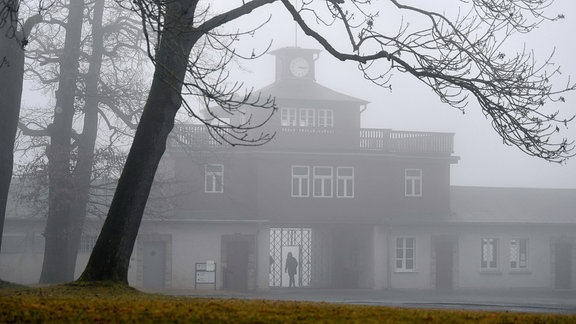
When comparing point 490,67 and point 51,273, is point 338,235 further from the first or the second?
point 490,67

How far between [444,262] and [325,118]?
33.8 feet

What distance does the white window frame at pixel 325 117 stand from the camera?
5672 centimetres

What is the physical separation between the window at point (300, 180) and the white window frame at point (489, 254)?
33.5ft

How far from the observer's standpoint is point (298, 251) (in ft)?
183

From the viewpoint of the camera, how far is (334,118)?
56688 mm

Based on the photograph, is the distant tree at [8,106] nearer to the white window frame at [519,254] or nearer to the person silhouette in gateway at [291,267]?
the person silhouette in gateway at [291,267]

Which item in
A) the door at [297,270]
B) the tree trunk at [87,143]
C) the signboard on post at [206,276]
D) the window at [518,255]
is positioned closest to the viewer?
the tree trunk at [87,143]

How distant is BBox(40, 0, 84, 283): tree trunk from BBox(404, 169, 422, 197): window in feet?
82.0

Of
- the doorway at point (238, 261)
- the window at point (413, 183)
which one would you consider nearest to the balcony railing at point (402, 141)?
the window at point (413, 183)

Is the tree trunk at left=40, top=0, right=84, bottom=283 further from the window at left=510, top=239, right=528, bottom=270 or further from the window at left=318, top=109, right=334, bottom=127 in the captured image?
the window at left=510, top=239, right=528, bottom=270

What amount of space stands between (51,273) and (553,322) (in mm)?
25207

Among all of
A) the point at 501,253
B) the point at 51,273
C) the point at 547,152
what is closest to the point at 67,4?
the point at 51,273

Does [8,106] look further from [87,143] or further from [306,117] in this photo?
[306,117]

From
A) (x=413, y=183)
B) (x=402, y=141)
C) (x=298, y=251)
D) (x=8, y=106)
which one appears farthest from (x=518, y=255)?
(x=8, y=106)
